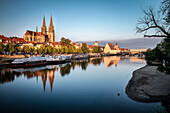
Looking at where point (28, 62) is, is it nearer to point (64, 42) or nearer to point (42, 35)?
point (64, 42)

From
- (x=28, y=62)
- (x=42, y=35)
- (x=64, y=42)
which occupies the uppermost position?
(x=42, y=35)

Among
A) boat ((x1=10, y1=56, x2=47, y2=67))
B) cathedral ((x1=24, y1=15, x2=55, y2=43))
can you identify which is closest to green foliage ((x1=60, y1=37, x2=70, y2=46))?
boat ((x1=10, y1=56, x2=47, y2=67))

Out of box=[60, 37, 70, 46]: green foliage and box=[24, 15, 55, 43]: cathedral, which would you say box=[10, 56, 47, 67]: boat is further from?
box=[24, 15, 55, 43]: cathedral

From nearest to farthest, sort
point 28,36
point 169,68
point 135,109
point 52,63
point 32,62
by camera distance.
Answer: point 169,68
point 135,109
point 32,62
point 52,63
point 28,36

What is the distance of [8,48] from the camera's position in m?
59.2

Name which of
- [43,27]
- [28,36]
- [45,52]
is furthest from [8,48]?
[43,27]

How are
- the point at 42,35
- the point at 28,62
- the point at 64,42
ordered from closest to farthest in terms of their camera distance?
the point at 28,62, the point at 64,42, the point at 42,35

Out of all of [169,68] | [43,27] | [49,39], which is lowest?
[169,68]

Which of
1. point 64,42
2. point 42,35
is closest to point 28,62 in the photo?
point 64,42

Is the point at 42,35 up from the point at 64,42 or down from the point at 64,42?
up

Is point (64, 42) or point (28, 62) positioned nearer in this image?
point (28, 62)

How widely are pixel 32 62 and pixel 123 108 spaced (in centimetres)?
4110

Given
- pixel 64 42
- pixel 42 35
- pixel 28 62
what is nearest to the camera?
pixel 28 62

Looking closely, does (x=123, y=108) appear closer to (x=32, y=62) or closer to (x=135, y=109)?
(x=135, y=109)
